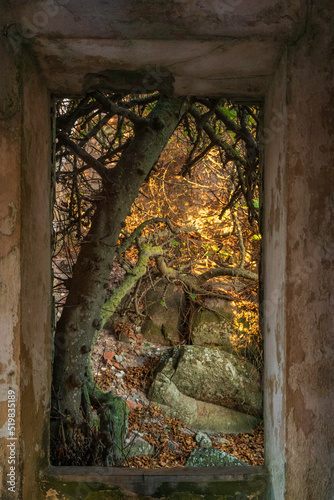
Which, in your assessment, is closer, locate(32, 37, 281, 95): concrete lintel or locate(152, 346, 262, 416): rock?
locate(32, 37, 281, 95): concrete lintel

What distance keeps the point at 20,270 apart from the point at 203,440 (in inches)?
190

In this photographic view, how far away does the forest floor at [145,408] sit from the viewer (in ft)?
17.0

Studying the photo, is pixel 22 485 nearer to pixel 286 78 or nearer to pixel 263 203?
pixel 263 203

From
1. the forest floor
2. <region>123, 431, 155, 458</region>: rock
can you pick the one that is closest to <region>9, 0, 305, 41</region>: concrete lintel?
the forest floor

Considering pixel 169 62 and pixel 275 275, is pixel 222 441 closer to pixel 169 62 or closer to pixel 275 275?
pixel 275 275

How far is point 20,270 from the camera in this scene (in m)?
1.54

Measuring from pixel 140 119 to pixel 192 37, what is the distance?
1662 mm

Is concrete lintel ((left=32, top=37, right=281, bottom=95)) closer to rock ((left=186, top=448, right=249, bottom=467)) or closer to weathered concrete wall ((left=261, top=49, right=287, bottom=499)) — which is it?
weathered concrete wall ((left=261, top=49, right=287, bottom=499))

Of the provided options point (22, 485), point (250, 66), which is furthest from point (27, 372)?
point (250, 66)

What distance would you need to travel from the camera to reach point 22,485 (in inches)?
61.2

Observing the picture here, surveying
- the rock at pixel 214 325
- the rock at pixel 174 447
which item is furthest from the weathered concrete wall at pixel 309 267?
the rock at pixel 214 325

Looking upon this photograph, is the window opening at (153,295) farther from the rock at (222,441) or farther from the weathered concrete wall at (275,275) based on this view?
the weathered concrete wall at (275,275)

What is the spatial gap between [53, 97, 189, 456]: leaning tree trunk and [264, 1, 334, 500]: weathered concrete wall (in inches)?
65.3

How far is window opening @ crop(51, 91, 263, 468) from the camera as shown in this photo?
2.92m
